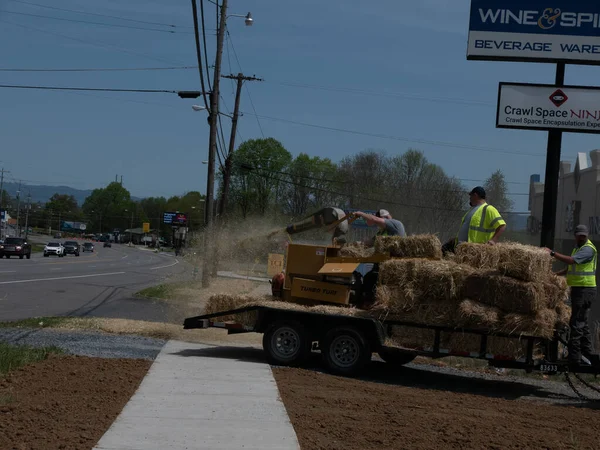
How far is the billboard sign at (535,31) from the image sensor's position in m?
15.5

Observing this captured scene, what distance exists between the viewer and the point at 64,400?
27.1ft

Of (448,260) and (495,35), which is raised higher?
(495,35)

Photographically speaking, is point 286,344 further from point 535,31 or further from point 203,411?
point 535,31

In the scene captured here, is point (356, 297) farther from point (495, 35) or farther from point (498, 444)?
point (495, 35)

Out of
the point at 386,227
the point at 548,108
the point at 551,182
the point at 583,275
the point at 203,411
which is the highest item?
the point at 548,108

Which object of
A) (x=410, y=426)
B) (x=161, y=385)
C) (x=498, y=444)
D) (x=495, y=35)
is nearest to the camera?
(x=498, y=444)

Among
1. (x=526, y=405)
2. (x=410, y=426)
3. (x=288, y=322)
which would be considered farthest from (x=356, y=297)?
(x=410, y=426)

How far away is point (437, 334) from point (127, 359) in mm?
4519

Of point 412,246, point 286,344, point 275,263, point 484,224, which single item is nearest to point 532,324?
point 484,224

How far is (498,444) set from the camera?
7473 millimetres

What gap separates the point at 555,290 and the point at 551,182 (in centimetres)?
486

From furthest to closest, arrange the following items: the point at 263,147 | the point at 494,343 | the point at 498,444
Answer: the point at 263,147
the point at 494,343
the point at 498,444

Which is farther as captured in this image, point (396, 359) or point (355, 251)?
point (396, 359)

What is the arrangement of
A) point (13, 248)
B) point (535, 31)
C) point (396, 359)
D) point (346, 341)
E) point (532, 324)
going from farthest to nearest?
point (13, 248)
point (535, 31)
point (396, 359)
point (346, 341)
point (532, 324)
